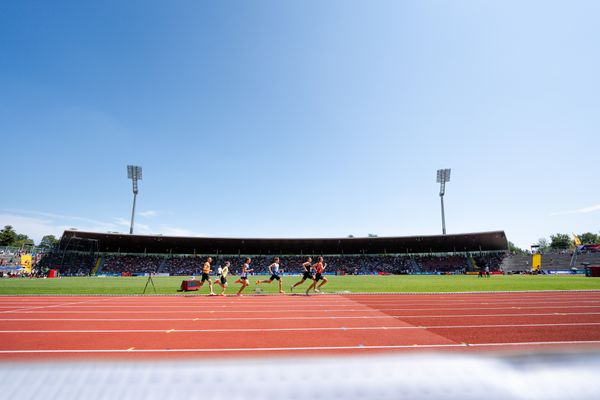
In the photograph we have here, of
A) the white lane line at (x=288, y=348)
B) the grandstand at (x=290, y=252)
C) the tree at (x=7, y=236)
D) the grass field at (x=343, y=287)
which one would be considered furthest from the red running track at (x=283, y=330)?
the tree at (x=7, y=236)

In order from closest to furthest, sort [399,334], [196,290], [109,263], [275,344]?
1. [275,344]
2. [399,334]
3. [196,290]
4. [109,263]

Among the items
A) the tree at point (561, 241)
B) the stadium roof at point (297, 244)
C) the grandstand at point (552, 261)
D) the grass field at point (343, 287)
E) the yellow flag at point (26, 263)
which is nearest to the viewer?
the grass field at point (343, 287)

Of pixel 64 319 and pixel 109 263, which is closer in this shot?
pixel 64 319

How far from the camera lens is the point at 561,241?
123312mm

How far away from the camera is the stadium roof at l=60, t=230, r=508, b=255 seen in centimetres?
5509

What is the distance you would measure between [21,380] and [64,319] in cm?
726

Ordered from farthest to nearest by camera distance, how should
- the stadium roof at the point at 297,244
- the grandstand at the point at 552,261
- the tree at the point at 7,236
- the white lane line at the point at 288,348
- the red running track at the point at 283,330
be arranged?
the tree at the point at 7,236 → the stadium roof at the point at 297,244 → the grandstand at the point at 552,261 → the red running track at the point at 283,330 → the white lane line at the point at 288,348

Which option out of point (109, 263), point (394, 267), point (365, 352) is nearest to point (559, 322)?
point (365, 352)

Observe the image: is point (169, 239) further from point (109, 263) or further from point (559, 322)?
point (559, 322)

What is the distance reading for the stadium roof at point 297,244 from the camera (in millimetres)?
55094

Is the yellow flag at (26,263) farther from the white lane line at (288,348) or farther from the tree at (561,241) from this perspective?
the tree at (561,241)

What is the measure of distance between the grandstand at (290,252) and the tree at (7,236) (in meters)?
65.4

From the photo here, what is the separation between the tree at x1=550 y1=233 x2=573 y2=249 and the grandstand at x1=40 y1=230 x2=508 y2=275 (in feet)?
301

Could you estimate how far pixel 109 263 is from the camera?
55844mm
